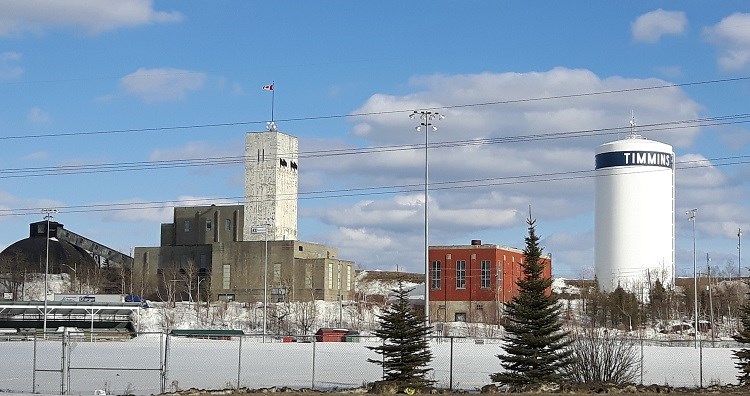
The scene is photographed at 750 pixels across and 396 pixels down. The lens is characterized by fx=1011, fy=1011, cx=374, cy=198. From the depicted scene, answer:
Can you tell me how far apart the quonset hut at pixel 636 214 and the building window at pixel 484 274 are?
15.5 meters

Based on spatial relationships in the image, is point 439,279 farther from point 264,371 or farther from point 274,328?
point 264,371

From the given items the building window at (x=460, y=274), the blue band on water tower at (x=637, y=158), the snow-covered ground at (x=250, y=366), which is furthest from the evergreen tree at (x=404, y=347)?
the blue band on water tower at (x=637, y=158)

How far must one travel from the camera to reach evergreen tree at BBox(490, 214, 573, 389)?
109ft

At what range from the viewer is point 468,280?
113125mm

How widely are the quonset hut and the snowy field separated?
47543mm

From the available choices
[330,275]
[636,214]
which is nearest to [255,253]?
[330,275]

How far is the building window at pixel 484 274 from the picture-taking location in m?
112

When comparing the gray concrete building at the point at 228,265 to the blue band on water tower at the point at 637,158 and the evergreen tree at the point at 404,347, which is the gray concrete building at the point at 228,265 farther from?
the evergreen tree at the point at 404,347

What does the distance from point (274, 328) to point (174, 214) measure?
133 feet

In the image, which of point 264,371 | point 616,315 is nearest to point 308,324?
point 616,315

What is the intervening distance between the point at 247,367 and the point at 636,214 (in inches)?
3150

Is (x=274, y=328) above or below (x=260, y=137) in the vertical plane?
below

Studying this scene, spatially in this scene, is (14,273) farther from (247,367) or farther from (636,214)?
(247,367)

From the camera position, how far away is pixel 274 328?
320 feet
